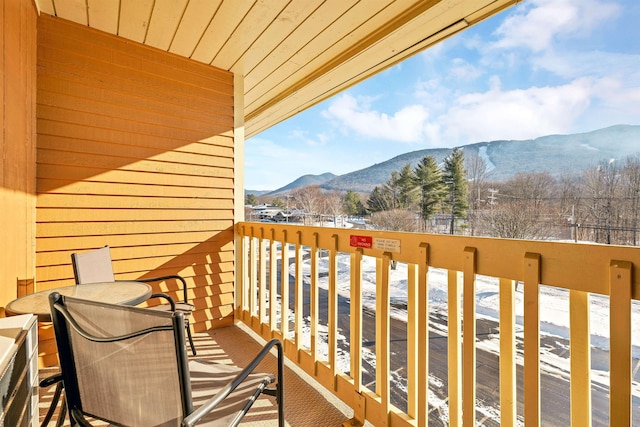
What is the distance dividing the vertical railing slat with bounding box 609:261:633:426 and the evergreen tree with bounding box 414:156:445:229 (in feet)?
80.4

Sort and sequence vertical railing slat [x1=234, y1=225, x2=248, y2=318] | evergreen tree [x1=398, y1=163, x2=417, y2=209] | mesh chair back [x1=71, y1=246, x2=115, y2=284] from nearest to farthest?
mesh chair back [x1=71, y1=246, x2=115, y2=284] → vertical railing slat [x1=234, y1=225, x2=248, y2=318] → evergreen tree [x1=398, y1=163, x2=417, y2=209]

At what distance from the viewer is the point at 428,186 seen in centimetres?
2633

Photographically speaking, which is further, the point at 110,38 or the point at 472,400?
the point at 110,38

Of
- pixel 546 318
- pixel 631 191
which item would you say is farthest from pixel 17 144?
pixel 631 191

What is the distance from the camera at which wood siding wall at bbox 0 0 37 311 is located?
149cm

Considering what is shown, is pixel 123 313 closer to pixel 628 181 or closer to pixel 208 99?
pixel 208 99

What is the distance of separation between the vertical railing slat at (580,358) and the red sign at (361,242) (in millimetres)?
838

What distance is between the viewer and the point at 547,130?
2773 centimetres

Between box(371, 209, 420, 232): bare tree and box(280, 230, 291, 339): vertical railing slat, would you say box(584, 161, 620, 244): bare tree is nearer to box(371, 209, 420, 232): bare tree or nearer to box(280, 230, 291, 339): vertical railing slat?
box(371, 209, 420, 232): bare tree

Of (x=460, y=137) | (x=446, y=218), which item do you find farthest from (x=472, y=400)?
(x=460, y=137)

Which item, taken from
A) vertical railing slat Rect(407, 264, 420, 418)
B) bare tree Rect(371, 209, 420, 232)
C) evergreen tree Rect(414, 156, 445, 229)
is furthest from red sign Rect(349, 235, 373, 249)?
evergreen tree Rect(414, 156, 445, 229)

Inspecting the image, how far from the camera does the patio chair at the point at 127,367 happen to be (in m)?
0.82

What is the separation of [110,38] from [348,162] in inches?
1664

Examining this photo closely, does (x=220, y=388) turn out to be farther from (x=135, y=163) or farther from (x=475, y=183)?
(x=475, y=183)
